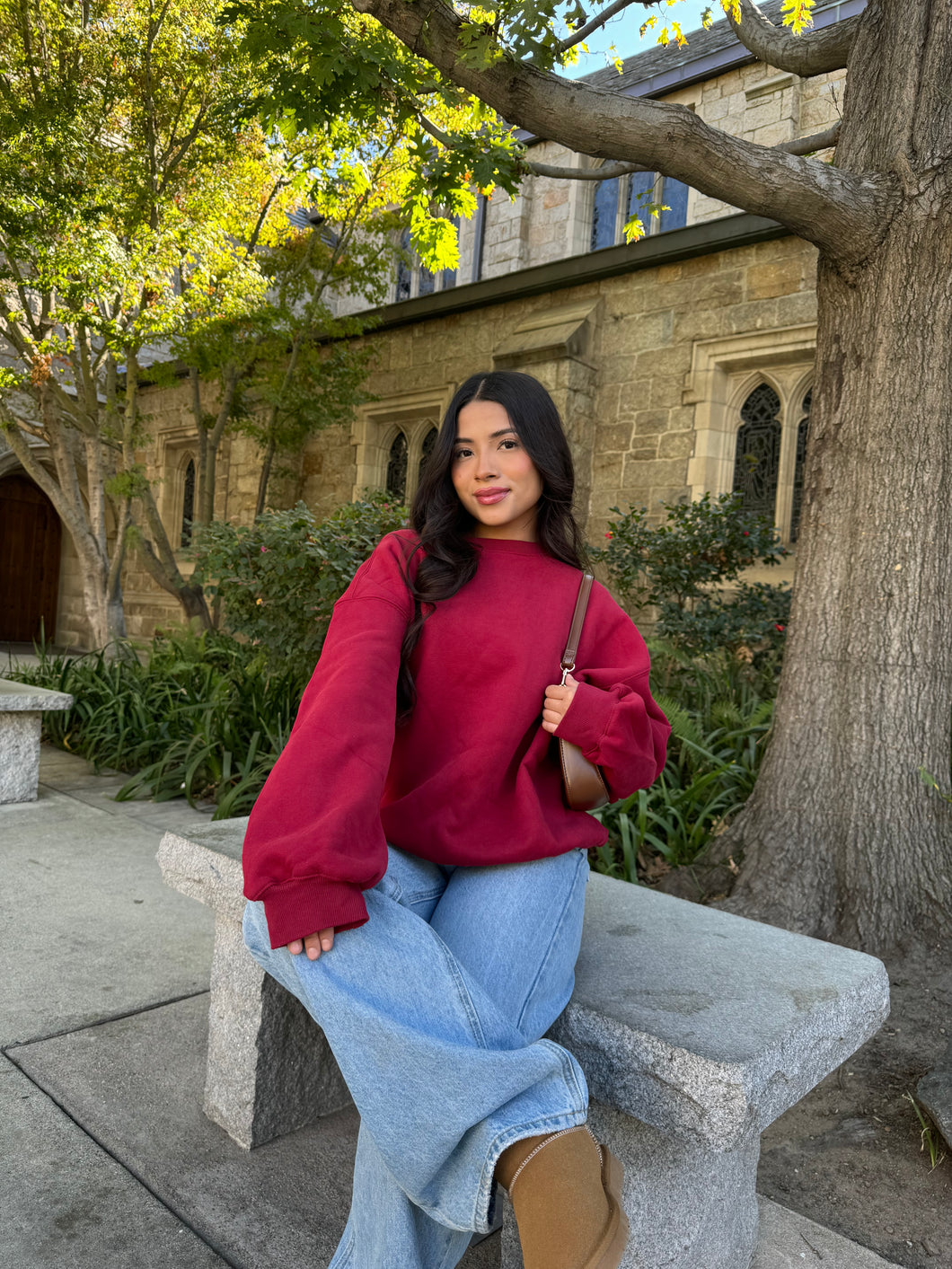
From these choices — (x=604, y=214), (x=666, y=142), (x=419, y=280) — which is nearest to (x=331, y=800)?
(x=666, y=142)

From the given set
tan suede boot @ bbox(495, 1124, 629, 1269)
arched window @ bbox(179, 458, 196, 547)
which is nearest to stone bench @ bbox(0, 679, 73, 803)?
tan suede boot @ bbox(495, 1124, 629, 1269)

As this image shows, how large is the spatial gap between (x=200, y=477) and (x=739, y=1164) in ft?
32.1

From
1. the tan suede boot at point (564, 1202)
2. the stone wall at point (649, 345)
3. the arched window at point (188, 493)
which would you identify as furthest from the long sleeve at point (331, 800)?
the arched window at point (188, 493)

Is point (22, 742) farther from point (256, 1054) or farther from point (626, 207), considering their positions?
point (626, 207)

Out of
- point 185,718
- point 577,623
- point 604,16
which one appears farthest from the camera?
point 185,718

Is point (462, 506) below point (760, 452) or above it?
below

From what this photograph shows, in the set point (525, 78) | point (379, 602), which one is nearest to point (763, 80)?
point (525, 78)

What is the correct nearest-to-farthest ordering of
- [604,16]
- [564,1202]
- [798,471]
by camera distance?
[564,1202], [604,16], [798,471]

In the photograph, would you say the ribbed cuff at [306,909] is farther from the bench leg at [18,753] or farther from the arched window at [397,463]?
the arched window at [397,463]

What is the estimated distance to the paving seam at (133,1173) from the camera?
60.2 inches

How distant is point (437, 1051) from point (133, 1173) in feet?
3.28

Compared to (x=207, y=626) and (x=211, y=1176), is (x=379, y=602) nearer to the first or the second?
(x=211, y=1176)

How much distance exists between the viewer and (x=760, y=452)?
786 centimetres

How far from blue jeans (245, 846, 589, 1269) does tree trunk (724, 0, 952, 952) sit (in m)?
1.93
